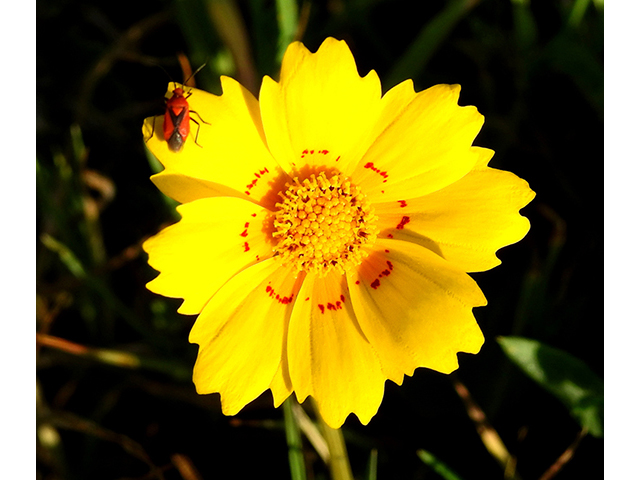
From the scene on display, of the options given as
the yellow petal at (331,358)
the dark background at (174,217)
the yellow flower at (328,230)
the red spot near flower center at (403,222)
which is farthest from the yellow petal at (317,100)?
the dark background at (174,217)

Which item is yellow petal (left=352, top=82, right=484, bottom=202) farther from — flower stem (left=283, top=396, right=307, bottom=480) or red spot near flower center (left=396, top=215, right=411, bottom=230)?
flower stem (left=283, top=396, right=307, bottom=480)

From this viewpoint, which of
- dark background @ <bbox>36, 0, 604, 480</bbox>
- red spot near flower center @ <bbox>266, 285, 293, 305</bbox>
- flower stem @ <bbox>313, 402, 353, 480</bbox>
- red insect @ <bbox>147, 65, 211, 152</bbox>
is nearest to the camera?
red insect @ <bbox>147, 65, 211, 152</bbox>

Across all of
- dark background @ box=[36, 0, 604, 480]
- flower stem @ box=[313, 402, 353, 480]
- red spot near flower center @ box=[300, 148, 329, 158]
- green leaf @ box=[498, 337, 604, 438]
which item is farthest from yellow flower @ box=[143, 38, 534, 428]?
dark background @ box=[36, 0, 604, 480]

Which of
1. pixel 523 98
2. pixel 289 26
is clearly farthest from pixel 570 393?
pixel 289 26

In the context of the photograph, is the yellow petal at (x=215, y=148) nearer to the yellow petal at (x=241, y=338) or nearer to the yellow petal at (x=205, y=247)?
the yellow petal at (x=205, y=247)

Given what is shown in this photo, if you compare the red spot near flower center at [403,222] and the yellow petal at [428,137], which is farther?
the red spot near flower center at [403,222]

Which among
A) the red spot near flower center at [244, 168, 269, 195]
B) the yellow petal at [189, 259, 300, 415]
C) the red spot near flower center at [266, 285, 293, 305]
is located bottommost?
the yellow petal at [189, 259, 300, 415]

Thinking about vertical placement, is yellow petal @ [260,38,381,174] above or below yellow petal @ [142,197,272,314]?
above

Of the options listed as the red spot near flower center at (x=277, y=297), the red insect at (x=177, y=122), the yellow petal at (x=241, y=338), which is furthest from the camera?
the red spot near flower center at (x=277, y=297)
